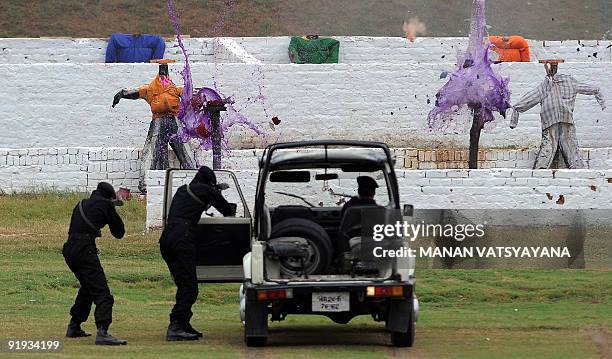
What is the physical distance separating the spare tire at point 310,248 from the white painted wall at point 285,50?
1835cm

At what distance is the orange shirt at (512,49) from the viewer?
3119 cm

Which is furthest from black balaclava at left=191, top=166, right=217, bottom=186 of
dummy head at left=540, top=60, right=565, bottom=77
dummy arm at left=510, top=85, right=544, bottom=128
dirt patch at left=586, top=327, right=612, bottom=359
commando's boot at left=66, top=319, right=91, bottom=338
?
→ dummy head at left=540, top=60, right=565, bottom=77

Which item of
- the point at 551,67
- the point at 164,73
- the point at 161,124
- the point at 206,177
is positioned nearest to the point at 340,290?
the point at 206,177

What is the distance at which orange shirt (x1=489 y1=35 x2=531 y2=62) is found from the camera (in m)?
31.2

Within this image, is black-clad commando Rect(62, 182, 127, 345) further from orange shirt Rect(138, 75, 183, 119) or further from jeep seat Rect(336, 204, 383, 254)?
orange shirt Rect(138, 75, 183, 119)

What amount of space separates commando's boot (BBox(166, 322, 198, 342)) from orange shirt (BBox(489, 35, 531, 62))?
1755 cm

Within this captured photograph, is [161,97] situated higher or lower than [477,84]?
lower

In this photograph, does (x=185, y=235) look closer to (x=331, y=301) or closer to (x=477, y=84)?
(x=331, y=301)

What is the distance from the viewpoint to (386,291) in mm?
13391

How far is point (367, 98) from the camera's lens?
29.3 m

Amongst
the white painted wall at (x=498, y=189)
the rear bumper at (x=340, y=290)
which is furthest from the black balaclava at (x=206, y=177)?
the white painted wall at (x=498, y=189)

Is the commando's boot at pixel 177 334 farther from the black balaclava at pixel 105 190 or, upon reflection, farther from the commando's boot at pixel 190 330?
the black balaclava at pixel 105 190

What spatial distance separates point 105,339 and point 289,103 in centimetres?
1518

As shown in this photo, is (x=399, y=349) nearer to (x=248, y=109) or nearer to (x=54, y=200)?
(x=54, y=200)
